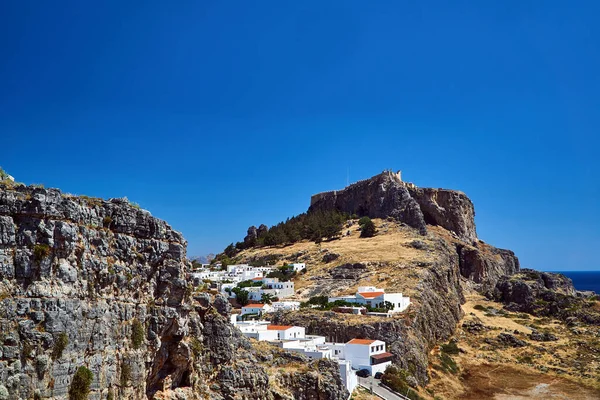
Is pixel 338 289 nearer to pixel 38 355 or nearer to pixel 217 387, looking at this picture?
pixel 217 387

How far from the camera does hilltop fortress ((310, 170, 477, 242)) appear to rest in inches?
4301

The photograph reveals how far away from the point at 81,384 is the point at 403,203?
318 ft

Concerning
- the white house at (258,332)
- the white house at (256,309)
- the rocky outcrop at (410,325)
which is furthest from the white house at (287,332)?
the white house at (256,309)

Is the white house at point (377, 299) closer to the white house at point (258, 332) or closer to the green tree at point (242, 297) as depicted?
the green tree at point (242, 297)

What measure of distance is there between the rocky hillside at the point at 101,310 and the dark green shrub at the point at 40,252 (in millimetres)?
26

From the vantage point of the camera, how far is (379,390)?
147 ft

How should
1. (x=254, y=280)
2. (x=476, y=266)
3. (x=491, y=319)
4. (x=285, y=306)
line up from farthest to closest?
(x=476, y=266)
(x=254, y=280)
(x=491, y=319)
(x=285, y=306)

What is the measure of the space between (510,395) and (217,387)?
3953 cm

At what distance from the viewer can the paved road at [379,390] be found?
141 ft

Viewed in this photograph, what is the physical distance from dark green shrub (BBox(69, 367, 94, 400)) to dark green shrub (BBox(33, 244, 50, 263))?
11.6 feet

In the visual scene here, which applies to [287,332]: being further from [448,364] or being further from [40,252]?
[40,252]

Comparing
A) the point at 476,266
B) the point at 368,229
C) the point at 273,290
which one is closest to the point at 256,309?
the point at 273,290

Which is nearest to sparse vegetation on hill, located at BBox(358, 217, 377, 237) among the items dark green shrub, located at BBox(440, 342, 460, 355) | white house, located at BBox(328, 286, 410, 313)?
white house, located at BBox(328, 286, 410, 313)

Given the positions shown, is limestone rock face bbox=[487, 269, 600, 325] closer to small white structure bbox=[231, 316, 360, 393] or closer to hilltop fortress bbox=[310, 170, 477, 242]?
hilltop fortress bbox=[310, 170, 477, 242]
